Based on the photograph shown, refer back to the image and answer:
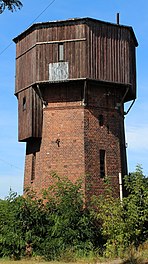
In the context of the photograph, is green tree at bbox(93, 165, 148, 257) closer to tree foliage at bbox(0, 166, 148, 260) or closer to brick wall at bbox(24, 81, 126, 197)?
tree foliage at bbox(0, 166, 148, 260)

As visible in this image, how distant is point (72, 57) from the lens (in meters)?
23.7

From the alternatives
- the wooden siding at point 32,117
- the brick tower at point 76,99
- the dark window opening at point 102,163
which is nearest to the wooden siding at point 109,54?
the brick tower at point 76,99

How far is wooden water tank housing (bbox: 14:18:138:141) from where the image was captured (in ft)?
77.4

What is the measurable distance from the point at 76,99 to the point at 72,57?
1923 millimetres

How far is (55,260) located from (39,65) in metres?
8.97

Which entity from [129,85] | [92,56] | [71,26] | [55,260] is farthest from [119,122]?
[55,260]

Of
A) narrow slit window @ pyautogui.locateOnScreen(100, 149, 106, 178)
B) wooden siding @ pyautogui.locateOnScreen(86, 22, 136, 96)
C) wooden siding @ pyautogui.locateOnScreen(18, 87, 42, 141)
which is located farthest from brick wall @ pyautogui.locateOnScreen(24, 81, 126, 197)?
wooden siding @ pyautogui.locateOnScreen(86, 22, 136, 96)

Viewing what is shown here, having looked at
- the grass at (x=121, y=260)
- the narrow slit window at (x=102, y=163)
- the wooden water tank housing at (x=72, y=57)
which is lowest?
the grass at (x=121, y=260)

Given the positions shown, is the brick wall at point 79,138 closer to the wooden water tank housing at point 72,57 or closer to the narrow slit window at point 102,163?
the narrow slit window at point 102,163

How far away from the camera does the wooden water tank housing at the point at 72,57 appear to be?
77.4ft

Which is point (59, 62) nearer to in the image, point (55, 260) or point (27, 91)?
point (27, 91)

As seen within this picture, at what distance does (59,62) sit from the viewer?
23.8 meters

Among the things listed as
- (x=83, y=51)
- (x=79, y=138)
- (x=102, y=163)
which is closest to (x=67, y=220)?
(x=102, y=163)

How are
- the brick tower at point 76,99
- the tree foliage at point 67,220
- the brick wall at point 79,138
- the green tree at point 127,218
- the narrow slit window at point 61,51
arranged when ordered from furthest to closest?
1. the narrow slit window at point 61,51
2. the brick tower at point 76,99
3. the brick wall at point 79,138
4. the tree foliage at point 67,220
5. the green tree at point 127,218
